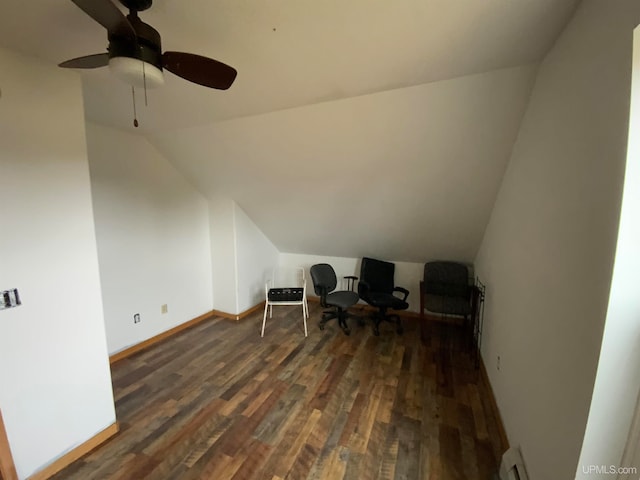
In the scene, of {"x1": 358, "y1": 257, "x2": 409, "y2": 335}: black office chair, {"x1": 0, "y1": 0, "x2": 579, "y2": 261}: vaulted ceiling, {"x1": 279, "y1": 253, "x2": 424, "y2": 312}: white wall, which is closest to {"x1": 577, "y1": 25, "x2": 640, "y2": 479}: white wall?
{"x1": 0, "y1": 0, "x2": 579, "y2": 261}: vaulted ceiling

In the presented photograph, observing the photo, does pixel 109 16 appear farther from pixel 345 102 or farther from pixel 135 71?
pixel 345 102

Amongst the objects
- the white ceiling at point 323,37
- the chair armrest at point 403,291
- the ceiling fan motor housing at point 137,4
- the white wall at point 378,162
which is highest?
the white ceiling at point 323,37

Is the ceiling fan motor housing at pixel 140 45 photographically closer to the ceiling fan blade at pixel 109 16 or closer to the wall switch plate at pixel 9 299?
the ceiling fan blade at pixel 109 16

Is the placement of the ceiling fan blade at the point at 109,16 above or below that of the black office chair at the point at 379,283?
above

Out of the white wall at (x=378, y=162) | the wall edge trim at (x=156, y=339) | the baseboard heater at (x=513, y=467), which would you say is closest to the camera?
the baseboard heater at (x=513, y=467)

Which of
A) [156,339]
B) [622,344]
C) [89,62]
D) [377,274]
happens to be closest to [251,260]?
[156,339]

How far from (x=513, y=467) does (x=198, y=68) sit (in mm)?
2498

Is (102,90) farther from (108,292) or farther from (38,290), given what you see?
(108,292)

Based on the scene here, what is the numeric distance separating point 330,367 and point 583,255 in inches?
86.2

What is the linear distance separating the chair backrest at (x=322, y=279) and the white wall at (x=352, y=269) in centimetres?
42

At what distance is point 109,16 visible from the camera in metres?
0.88

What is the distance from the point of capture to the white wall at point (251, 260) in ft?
11.7

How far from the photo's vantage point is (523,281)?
1.60 metres

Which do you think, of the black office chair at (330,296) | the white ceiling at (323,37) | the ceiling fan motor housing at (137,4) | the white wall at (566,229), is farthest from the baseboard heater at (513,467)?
the ceiling fan motor housing at (137,4)
